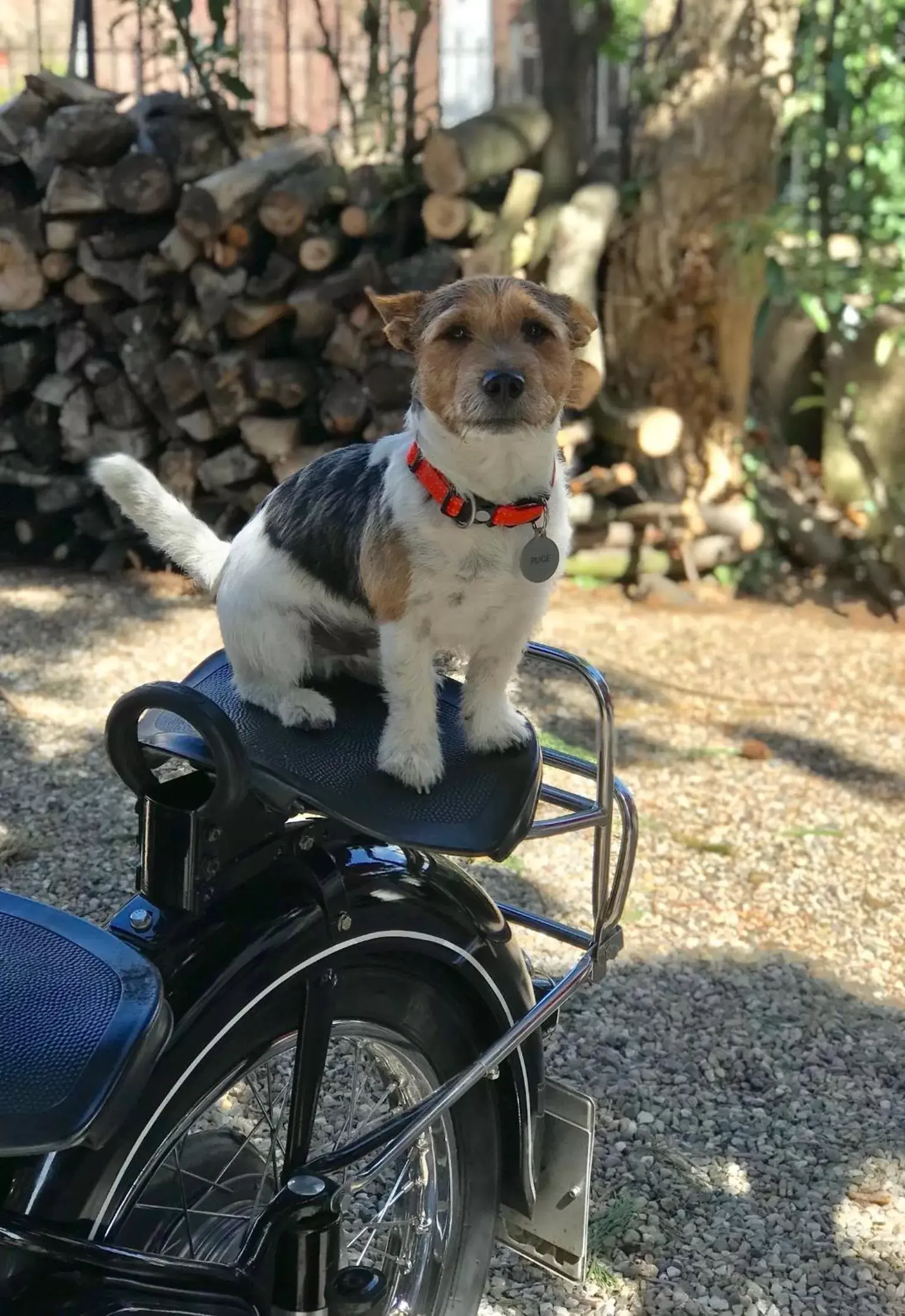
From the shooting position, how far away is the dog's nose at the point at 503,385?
177cm

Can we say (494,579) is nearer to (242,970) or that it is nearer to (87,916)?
(242,970)

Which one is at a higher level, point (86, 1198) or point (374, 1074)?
point (86, 1198)

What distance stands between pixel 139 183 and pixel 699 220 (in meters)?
2.65

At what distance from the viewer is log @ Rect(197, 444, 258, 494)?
20.0 ft

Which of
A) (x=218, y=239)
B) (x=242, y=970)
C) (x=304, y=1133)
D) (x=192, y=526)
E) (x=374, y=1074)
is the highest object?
(x=218, y=239)

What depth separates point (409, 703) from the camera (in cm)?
188

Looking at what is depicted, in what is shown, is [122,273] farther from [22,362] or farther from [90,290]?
[22,362]

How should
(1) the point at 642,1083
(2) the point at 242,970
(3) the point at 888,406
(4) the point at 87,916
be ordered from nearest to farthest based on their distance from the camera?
(2) the point at 242,970, (1) the point at 642,1083, (4) the point at 87,916, (3) the point at 888,406

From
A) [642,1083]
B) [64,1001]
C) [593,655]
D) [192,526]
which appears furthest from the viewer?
[593,655]

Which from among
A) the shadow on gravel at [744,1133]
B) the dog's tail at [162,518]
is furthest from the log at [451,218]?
the dog's tail at [162,518]

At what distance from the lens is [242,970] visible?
1496mm

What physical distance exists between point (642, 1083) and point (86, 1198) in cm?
188

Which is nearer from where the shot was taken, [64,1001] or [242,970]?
[64,1001]

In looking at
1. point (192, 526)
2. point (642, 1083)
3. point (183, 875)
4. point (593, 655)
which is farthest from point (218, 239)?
point (183, 875)
